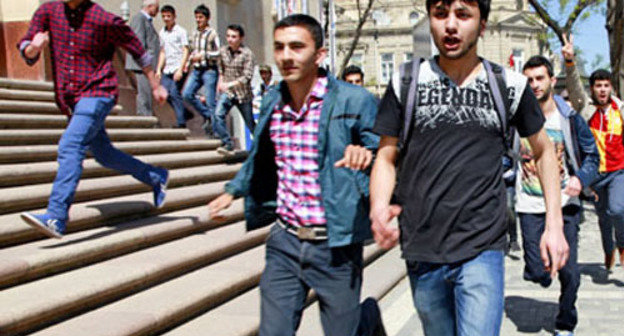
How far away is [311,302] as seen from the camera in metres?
6.21

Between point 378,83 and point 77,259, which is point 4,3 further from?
point 378,83

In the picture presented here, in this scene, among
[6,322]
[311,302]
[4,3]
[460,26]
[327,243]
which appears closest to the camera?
[460,26]

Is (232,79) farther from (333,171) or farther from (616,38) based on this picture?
(616,38)

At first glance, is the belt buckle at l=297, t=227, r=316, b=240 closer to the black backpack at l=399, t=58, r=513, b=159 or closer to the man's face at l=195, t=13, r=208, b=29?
the black backpack at l=399, t=58, r=513, b=159

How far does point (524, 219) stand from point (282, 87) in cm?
249

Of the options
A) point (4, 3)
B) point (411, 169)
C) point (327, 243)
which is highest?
point (4, 3)

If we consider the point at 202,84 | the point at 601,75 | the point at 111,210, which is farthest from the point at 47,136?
the point at 601,75

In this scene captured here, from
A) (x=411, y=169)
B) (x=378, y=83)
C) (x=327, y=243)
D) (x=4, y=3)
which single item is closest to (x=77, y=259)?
(x=327, y=243)

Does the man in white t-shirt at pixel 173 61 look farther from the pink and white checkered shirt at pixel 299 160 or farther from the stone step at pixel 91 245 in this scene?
the pink and white checkered shirt at pixel 299 160

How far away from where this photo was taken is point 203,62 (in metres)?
10.8

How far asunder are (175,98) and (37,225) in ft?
20.8

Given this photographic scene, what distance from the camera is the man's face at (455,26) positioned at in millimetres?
2992

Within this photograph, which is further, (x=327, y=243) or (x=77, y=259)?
(x=77, y=259)

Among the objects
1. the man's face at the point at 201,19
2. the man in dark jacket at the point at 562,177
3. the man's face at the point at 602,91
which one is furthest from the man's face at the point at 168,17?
the man in dark jacket at the point at 562,177
